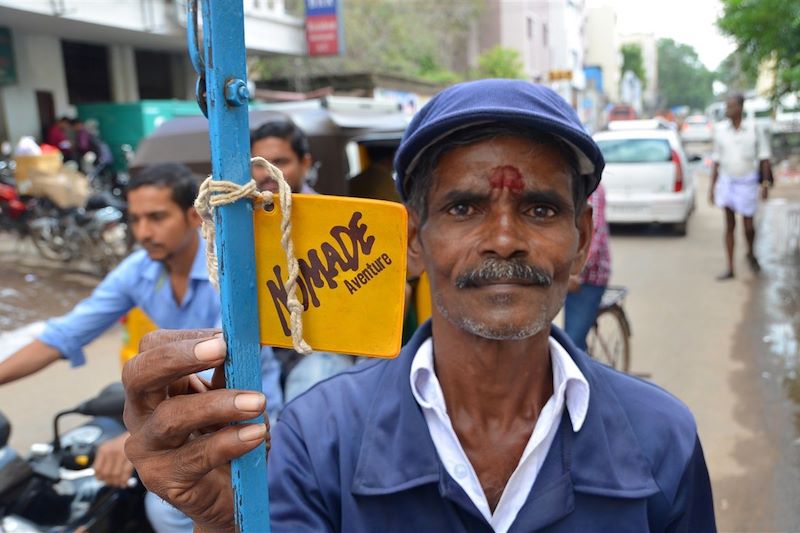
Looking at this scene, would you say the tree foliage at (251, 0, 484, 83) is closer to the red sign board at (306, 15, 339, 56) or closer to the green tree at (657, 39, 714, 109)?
the red sign board at (306, 15, 339, 56)

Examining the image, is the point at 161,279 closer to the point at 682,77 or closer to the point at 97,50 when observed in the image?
the point at 97,50

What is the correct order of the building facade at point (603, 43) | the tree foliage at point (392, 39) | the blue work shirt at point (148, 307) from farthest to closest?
the building facade at point (603, 43), the tree foliage at point (392, 39), the blue work shirt at point (148, 307)

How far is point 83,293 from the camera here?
7.12 meters

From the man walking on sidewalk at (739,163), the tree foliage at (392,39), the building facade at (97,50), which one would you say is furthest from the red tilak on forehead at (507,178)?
the tree foliage at (392,39)

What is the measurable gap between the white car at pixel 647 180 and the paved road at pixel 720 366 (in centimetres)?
82

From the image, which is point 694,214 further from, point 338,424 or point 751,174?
point 338,424

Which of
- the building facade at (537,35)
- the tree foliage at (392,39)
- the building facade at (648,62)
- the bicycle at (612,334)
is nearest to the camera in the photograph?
the bicycle at (612,334)

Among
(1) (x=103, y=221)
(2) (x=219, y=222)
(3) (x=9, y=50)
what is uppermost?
(3) (x=9, y=50)

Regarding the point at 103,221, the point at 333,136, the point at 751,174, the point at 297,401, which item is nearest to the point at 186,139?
the point at 333,136

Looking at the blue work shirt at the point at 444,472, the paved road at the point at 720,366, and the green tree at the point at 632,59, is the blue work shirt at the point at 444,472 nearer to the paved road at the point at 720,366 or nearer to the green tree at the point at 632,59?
the paved road at the point at 720,366

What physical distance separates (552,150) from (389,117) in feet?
17.4

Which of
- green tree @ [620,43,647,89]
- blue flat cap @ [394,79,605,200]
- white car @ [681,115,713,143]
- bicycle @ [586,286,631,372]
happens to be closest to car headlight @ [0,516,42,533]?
blue flat cap @ [394,79,605,200]

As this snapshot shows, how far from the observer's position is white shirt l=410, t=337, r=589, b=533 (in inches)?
47.9

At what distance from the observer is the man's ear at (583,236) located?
1.45 meters
